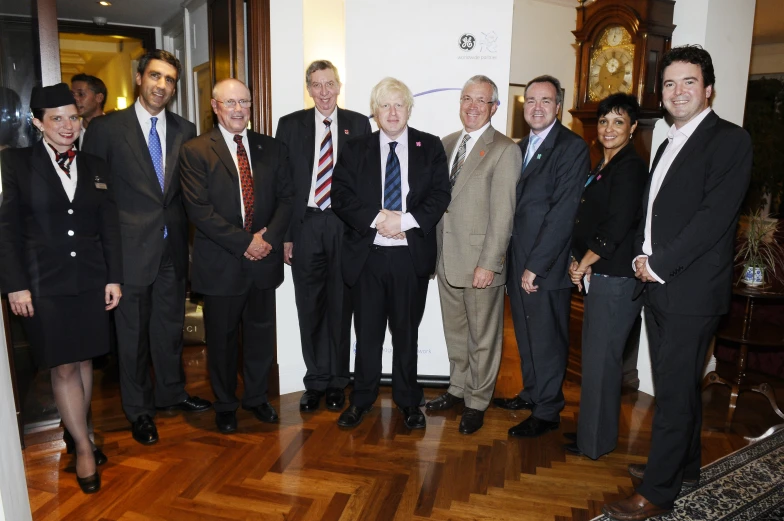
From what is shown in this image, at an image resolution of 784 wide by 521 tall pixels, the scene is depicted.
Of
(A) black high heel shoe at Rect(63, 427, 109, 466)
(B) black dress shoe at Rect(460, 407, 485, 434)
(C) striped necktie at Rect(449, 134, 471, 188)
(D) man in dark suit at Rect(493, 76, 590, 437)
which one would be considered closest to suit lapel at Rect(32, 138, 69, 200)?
(A) black high heel shoe at Rect(63, 427, 109, 466)

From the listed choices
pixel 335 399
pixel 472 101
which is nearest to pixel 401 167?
pixel 472 101

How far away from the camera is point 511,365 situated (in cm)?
418

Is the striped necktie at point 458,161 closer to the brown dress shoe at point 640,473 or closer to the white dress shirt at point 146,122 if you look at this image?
the white dress shirt at point 146,122

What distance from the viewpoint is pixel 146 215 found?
2.91m

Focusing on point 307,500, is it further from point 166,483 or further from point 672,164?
point 672,164

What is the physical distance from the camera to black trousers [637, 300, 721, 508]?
7.33ft

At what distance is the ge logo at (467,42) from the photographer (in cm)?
339

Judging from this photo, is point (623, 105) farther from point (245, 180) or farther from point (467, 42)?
point (245, 180)

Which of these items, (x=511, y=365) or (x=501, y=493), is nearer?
(x=501, y=493)

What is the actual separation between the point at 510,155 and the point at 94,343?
6.90 ft

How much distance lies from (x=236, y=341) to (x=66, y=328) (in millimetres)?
908

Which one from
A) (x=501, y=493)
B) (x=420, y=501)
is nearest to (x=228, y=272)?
(x=420, y=501)

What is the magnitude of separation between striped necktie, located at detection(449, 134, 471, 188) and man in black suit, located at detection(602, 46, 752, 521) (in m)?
0.98

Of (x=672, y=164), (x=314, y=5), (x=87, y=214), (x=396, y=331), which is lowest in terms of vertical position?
(x=396, y=331)
